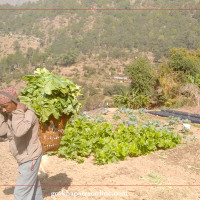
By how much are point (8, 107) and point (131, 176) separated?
2.85 m

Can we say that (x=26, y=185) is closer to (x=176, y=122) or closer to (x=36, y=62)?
(x=176, y=122)

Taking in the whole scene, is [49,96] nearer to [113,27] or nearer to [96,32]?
[96,32]

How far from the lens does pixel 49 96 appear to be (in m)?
3.27

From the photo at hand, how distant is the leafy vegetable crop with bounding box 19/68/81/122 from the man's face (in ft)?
1.35

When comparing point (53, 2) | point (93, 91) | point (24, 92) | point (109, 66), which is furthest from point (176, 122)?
point (53, 2)

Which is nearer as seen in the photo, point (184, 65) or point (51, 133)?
point (51, 133)

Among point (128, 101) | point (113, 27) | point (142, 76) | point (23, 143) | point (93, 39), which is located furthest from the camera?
point (113, 27)

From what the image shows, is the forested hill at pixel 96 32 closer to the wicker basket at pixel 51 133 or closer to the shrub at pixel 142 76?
the shrub at pixel 142 76

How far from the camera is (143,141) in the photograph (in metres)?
6.03

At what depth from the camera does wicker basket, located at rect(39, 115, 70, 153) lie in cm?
322

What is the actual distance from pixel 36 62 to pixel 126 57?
20585mm

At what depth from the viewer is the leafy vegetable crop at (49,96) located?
10.4ft

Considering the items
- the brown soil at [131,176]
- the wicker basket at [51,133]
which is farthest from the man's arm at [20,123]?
the brown soil at [131,176]

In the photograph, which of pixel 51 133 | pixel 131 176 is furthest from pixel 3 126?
pixel 131 176
